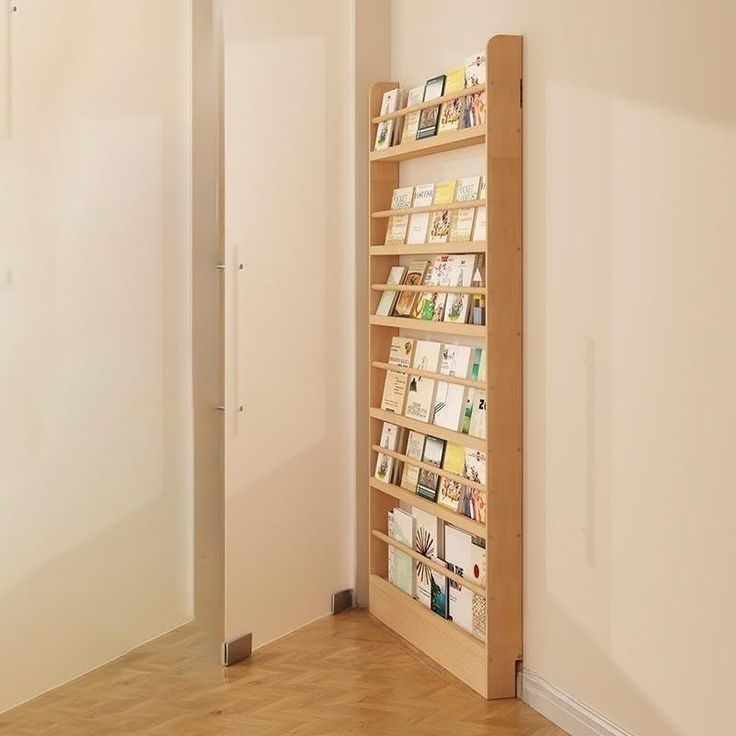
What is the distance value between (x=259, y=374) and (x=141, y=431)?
0.49 m

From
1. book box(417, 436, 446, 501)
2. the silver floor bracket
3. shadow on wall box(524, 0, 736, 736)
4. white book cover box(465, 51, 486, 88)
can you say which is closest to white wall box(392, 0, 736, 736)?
shadow on wall box(524, 0, 736, 736)

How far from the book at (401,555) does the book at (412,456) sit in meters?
0.13

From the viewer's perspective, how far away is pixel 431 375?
4.28 m

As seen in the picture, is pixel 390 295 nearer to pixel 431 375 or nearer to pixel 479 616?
pixel 431 375

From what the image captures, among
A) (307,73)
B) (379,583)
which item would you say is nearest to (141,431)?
(379,583)

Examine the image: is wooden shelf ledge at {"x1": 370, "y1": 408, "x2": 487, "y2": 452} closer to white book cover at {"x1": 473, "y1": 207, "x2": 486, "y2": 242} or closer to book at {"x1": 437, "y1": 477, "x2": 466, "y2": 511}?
book at {"x1": 437, "y1": 477, "x2": 466, "y2": 511}

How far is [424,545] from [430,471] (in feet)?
1.04

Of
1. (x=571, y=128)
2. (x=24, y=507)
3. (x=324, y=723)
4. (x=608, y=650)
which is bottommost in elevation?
(x=324, y=723)

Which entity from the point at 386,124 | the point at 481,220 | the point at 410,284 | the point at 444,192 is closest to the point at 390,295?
the point at 410,284

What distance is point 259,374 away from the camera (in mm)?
4535

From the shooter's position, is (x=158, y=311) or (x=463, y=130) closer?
(x=463, y=130)

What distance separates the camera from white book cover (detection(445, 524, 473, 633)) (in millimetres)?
4082

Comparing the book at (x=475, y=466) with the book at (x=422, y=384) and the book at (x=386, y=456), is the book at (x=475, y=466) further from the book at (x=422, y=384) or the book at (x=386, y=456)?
the book at (x=386, y=456)

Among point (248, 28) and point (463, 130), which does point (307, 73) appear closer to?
point (248, 28)
